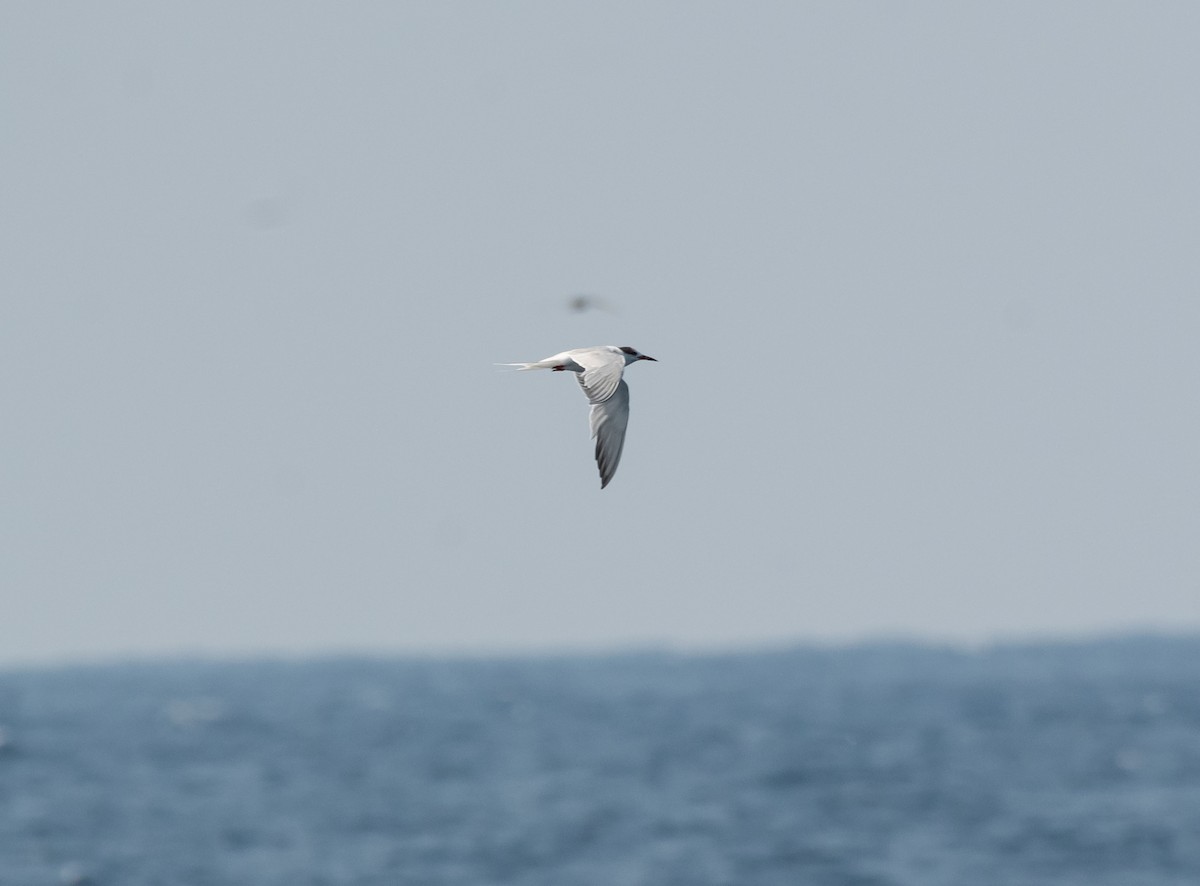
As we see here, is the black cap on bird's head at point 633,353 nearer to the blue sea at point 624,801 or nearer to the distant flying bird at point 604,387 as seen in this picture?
the distant flying bird at point 604,387

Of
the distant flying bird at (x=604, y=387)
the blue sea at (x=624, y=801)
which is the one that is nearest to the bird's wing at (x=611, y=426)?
the distant flying bird at (x=604, y=387)

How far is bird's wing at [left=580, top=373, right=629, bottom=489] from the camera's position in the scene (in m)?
17.7

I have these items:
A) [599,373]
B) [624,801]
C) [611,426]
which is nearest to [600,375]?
[599,373]

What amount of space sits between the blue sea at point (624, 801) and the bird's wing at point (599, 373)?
158ft

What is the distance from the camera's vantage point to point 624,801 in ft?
277

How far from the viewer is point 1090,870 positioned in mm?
66062

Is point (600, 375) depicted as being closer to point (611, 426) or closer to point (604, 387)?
point (604, 387)

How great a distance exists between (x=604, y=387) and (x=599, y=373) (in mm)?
159

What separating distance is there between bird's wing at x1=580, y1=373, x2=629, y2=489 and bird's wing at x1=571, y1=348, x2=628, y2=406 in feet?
0.36

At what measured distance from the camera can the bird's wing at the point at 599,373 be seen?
17.2 meters

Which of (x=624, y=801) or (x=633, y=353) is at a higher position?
(x=633, y=353)

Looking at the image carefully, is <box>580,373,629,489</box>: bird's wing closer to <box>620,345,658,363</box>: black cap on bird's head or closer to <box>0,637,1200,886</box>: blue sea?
<box>620,345,658,363</box>: black cap on bird's head

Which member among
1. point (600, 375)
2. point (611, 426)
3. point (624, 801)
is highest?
point (600, 375)

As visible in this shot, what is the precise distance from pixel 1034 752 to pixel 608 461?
9086 cm
